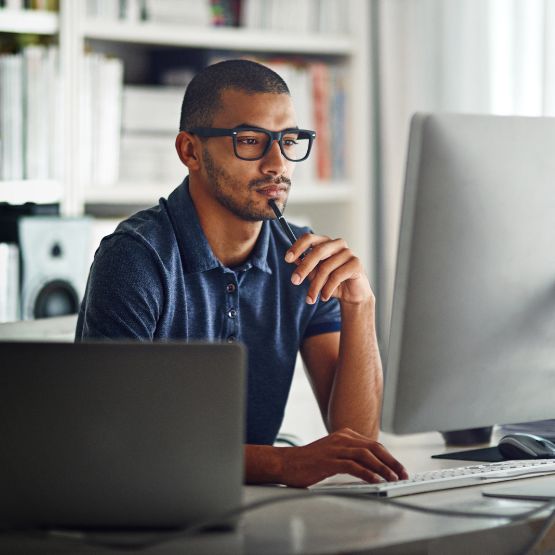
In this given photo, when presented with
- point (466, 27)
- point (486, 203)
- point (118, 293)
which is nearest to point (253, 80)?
point (118, 293)

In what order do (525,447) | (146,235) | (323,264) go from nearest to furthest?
(525,447) → (323,264) → (146,235)

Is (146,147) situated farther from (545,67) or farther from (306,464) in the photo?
(306,464)

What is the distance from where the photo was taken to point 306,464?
120cm

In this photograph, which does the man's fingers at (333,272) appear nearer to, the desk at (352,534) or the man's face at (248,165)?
the man's face at (248,165)

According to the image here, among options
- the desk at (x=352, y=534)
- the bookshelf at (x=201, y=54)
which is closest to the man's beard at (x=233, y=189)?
the desk at (x=352, y=534)

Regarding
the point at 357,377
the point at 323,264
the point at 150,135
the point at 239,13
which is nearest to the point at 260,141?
the point at 323,264

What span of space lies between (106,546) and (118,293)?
2.10 ft

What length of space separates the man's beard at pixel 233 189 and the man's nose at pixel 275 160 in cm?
2

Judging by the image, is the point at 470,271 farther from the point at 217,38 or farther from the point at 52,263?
the point at 217,38

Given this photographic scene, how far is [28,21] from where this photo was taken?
260cm

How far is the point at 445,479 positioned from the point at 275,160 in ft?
2.08

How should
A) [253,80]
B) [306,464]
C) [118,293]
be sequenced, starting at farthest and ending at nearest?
[253,80] < [118,293] < [306,464]

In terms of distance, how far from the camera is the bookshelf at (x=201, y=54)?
2.65 metres

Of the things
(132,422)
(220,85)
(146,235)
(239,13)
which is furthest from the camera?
(239,13)
